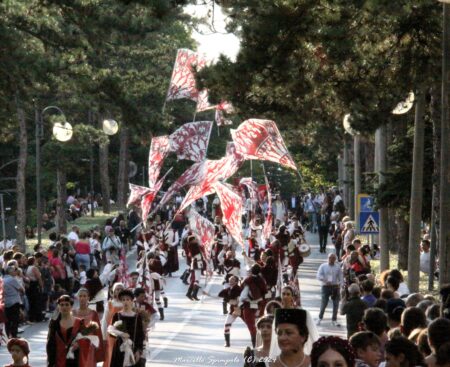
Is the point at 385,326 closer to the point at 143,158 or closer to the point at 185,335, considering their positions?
the point at 185,335

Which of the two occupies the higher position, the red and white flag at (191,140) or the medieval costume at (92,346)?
the red and white flag at (191,140)

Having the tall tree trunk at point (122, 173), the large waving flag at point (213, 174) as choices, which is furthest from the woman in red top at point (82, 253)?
the tall tree trunk at point (122, 173)

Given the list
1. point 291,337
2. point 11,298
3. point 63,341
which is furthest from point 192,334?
point 291,337

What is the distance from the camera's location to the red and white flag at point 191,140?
121 ft

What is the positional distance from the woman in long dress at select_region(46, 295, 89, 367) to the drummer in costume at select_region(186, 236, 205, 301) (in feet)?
63.0

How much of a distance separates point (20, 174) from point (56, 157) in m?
3.86

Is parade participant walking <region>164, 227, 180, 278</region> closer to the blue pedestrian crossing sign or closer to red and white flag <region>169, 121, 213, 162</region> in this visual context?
red and white flag <region>169, 121, 213, 162</region>

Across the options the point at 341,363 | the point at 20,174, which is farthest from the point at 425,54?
the point at 20,174

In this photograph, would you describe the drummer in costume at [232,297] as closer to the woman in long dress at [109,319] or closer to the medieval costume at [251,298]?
the medieval costume at [251,298]

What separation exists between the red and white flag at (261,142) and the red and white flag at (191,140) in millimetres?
6114

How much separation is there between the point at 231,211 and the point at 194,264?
5791 millimetres

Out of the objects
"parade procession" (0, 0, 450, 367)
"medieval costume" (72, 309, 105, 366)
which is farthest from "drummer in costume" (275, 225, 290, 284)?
"medieval costume" (72, 309, 105, 366)

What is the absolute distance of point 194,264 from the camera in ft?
122

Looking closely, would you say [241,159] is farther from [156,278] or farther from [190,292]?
[190,292]
